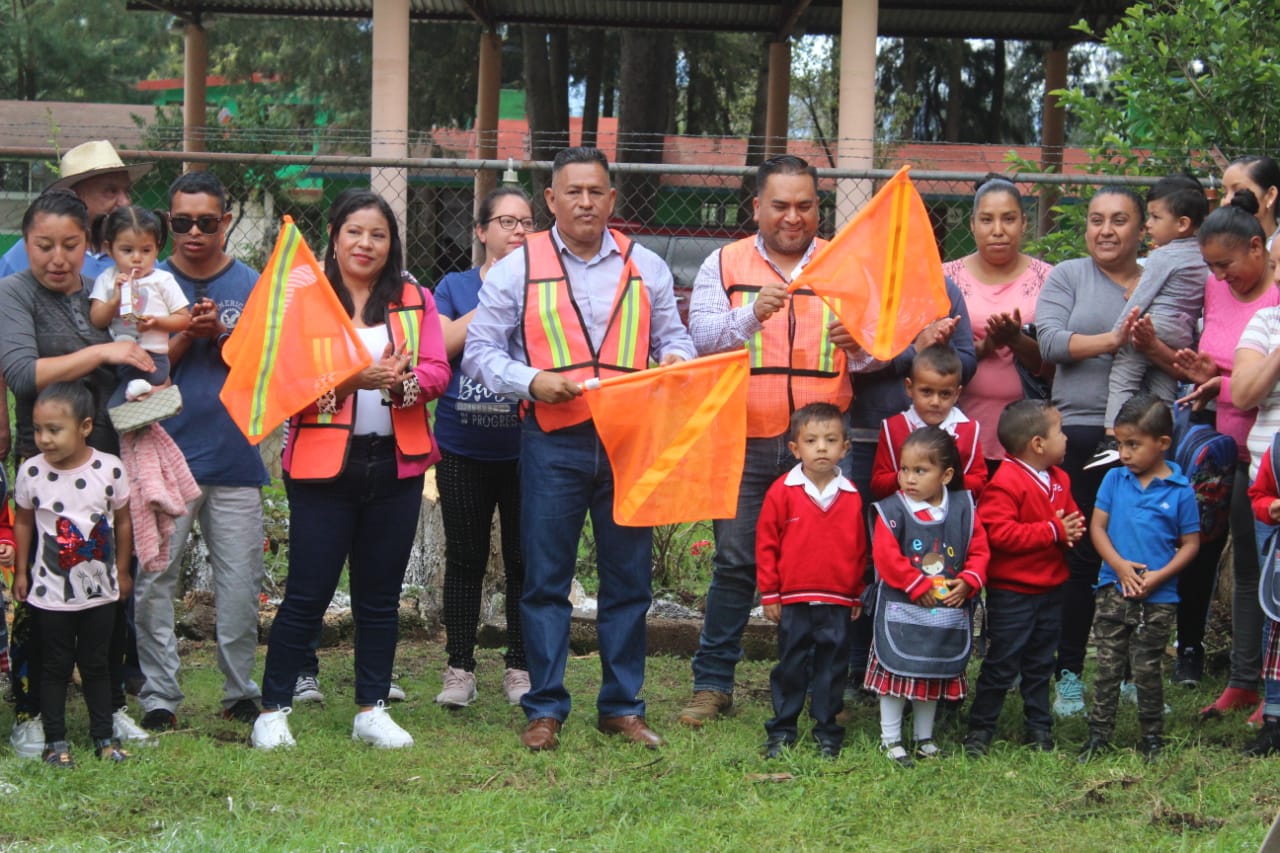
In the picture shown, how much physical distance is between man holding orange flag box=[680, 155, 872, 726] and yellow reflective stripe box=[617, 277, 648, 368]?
1.03 feet

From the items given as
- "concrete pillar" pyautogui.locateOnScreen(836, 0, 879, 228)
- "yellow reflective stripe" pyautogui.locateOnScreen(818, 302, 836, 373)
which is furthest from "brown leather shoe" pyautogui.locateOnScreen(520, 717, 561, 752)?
"concrete pillar" pyautogui.locateOnScreen(836, 0, 879, 228)

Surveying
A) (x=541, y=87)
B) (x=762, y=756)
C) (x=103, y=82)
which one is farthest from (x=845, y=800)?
(x=103, y=82)

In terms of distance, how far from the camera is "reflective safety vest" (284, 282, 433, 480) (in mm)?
5277

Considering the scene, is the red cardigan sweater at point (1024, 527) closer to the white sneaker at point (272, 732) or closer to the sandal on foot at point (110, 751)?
the white sneaker at point (272, 732)

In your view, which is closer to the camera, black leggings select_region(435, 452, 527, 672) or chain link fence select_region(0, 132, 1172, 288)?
black leggings select_region(435, 452, 527, 672)

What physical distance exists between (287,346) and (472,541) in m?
1.27

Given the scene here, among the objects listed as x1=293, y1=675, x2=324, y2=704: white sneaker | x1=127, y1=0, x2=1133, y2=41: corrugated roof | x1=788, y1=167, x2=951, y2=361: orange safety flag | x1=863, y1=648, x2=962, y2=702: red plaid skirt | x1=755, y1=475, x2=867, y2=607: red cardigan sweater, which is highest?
x1=127, y1=0, x2=1133, y2=41: corrugated roof

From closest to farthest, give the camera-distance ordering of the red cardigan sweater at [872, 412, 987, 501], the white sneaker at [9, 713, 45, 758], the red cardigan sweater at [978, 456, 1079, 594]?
the white sneaker at [9, 713, 45, 758]
the red cardigan sweater at [978, 456, 1079, 594]
the red cardigan sweater at [872, 412, 987, 501]

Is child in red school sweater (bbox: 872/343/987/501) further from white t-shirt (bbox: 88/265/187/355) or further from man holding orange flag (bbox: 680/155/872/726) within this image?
white t-shirt (bbox: 88/265/187/355)

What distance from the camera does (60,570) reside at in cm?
511

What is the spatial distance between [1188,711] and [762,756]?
1.87 m

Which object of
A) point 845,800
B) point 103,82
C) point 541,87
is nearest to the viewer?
point 845,800

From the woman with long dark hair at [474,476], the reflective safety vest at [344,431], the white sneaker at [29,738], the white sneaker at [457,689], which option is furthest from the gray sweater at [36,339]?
the white sneaker at [457,689]

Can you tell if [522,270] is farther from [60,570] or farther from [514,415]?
[60,570]
